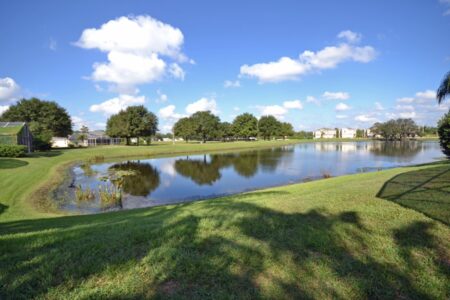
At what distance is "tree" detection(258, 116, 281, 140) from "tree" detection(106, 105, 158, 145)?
5374 cm

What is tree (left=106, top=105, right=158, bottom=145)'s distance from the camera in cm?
6431

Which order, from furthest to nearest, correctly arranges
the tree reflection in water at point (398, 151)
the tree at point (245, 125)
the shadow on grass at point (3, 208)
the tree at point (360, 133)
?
the tree at point (360, 133) < the tree at point (245, 125) < the tree reflection in water at point (398, 151) < the shadow on grass at point (3, 208)

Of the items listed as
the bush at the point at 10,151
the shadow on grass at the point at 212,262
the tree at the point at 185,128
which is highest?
the tree at the point at 185,128

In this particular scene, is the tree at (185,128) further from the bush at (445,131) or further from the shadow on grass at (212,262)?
the shadow on grass at (212,262)

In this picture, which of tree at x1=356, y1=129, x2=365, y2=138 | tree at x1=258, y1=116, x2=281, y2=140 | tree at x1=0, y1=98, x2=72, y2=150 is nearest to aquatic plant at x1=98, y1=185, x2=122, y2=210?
tree at x1=0, y1=98, x2=72, y2=150

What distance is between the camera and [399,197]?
7539 millimetres

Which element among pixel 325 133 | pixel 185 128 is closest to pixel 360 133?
pixel 325 133

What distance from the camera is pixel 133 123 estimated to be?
6500 centimetres

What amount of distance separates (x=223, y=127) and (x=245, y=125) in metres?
9.64

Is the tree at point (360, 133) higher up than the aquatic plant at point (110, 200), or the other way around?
the tree at point (360, 133)

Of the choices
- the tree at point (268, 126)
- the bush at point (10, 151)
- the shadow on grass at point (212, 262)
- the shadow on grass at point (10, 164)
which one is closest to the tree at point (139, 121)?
the bush at point (10, 151)

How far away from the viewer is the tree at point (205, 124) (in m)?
84.8

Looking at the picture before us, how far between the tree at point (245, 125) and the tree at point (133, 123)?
40.1 m

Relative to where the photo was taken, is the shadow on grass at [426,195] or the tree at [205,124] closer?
the shadow on grass at [426,195]
